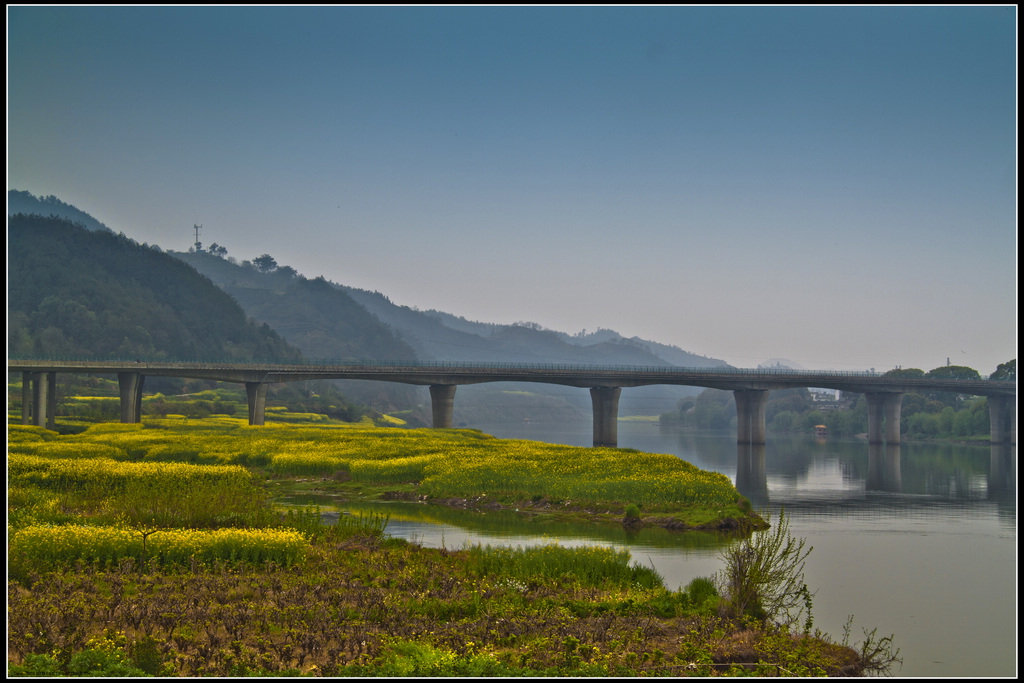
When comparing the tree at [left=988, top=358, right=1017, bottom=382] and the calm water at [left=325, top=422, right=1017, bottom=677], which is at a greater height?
the tree at [left=988, top=358, right=1017, bottom=382]

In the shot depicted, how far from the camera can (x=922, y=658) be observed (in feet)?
58.5

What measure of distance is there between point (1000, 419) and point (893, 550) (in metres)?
113

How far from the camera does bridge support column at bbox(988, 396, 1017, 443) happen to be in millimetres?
126688

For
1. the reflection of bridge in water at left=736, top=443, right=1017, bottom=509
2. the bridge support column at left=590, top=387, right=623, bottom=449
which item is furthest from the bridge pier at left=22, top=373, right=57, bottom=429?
the reflection of bridge in water at left=736, top=443, right=1017, bottom=509

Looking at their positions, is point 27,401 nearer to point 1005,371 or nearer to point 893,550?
point 893,550

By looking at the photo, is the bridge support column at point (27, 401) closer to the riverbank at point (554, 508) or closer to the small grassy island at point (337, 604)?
the riverbank at point (554, 508)

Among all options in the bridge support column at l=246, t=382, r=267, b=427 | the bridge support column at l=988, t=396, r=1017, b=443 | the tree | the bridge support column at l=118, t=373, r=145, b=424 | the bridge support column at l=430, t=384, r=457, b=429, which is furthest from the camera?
the tree

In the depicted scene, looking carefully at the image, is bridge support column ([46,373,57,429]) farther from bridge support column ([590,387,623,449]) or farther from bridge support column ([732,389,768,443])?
bridge support column ([732,389,768,443])

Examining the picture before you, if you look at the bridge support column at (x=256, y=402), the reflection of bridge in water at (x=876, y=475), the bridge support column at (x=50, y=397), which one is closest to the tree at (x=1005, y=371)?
the reflection of bridge in water at (x=876, y=475)

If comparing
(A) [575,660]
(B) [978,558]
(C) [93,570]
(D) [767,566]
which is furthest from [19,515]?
(B) [978,558]

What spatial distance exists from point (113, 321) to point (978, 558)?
591 feet

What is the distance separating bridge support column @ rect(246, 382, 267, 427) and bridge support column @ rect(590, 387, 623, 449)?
43.3 metres

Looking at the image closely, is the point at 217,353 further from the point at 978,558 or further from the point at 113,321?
the point at 978,558

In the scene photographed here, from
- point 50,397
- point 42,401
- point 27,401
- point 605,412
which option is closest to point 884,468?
point 605,412
